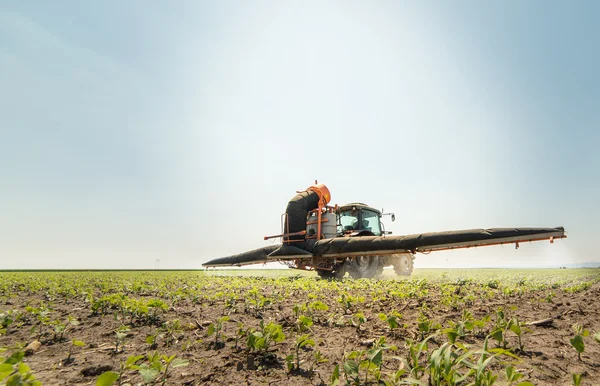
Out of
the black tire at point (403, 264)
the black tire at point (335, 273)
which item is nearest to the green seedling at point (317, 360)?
the black tire at point (335, 273)

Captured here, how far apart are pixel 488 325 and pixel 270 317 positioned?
6.93 ft

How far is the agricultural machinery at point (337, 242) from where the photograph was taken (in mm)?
8281

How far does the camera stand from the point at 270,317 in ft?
10.3

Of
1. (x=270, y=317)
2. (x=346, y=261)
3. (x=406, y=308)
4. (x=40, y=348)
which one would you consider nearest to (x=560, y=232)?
(x=406, y=308)

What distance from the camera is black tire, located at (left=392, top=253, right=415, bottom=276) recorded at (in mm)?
11930

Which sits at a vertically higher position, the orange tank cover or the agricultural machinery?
the orange tank cover

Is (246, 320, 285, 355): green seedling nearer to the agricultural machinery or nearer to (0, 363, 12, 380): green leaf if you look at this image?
(0, 363, 12, 380): green leaf

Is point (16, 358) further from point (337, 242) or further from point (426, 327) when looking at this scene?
point (337, 242)

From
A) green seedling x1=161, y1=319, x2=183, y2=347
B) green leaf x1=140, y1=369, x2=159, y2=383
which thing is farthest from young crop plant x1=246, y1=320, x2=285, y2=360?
green seedling x1=161, y1=319, x2=183, y2=347

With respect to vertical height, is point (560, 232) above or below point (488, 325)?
above

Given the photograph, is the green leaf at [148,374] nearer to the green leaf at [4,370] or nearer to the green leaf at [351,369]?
the green leaf at [4,370]

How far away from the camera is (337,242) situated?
9703 millimetres

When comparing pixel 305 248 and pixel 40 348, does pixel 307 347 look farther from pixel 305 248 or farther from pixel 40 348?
pixel 305 248

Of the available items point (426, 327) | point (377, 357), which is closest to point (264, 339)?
point (377, 357)
